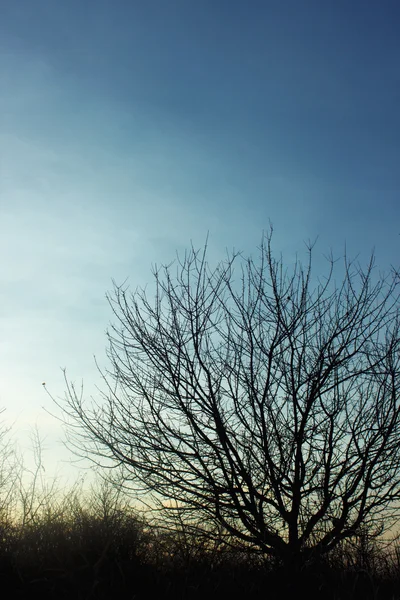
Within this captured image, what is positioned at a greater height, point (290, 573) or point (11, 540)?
point (11, 540)

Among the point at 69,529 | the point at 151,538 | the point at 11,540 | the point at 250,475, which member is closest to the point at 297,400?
the point at 250,475

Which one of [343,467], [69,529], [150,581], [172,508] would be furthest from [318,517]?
[69,529]

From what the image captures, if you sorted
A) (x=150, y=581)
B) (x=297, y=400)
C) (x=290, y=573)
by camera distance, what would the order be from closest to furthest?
(x=150, y=581)
(x=290, y=573)
(x=297, y=400)

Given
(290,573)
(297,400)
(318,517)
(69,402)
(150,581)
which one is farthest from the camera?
(69,402)

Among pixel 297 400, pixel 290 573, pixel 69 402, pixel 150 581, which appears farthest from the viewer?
pixel 69 402

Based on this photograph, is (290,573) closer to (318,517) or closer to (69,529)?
(318,517)

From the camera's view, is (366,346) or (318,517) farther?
(366,346)

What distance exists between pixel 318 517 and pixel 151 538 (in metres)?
2.17

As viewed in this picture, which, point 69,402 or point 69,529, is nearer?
point 69,529

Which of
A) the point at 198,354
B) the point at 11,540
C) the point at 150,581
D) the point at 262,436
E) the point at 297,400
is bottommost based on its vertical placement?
the point at 150,581

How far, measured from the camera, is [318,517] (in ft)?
19.8

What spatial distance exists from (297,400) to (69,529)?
140 inches

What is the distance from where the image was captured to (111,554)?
5.64 meters

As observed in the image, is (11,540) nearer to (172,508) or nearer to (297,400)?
(172,508)
